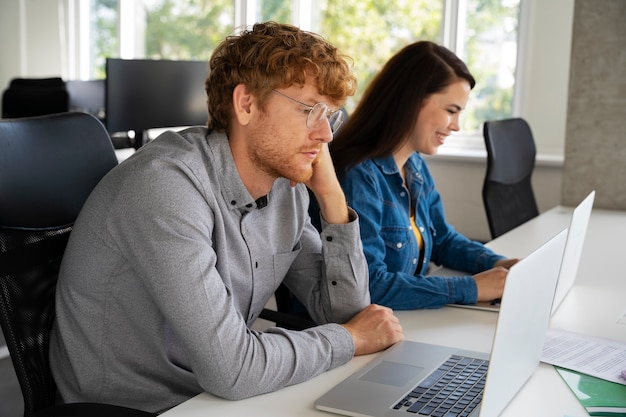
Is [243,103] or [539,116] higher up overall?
[243,103]

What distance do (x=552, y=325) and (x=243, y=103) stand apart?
782 millimetres

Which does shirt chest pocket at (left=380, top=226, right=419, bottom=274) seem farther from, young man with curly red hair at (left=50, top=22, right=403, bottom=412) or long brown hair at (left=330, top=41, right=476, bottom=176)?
A: young man with curly red hair at (left=50, top=22, right=403, bottom=412)

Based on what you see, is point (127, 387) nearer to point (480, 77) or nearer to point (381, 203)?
point (381, 203)

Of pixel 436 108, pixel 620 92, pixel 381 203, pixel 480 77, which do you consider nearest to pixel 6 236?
pixel 381 203

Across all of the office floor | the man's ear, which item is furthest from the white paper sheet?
the office floor

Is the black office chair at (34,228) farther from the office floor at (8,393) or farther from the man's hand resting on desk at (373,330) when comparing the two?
the office floor at (8,393)

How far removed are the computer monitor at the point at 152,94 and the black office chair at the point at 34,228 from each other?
6.47ft

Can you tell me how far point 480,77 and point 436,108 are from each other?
2473 mm

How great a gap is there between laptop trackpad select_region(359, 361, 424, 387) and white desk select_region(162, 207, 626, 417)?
45mm

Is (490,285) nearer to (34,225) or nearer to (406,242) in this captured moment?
(406,242)

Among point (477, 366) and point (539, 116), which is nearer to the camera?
point (477, 366)

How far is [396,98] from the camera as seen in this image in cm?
195

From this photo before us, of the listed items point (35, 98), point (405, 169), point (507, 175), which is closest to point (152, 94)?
point (35, 98)

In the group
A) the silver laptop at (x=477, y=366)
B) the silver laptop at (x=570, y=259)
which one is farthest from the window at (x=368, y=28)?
the silver laptop at (x=477, y=366)
